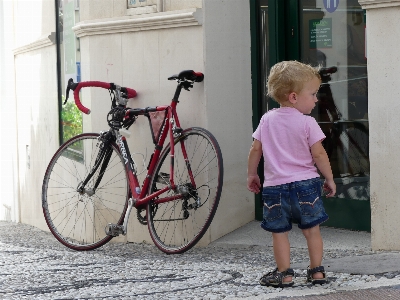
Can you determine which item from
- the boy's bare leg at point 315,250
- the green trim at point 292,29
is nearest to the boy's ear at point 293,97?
the boy's bare leg at point 315,250

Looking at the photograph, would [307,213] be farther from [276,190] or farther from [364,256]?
[364,256]

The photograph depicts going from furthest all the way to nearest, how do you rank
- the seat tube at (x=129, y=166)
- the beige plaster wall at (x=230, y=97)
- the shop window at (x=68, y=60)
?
1. the shop window at (x=68, y=60)
2. the beige plaster wall at (x=230, y=97)
3. the seat tube at (x=129, y=166)

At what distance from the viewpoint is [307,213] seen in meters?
4.60

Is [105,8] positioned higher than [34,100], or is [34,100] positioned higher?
[105,8]

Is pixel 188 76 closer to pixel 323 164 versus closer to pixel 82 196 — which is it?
pixel 82 196

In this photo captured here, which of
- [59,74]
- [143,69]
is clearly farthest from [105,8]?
[59,74]

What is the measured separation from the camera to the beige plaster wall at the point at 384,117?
218 inches

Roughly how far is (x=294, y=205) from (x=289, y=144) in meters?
0.33

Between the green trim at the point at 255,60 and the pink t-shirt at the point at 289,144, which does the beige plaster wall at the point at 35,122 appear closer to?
the green trim at the point at 255,60

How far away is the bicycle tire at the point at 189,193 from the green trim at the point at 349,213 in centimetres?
92

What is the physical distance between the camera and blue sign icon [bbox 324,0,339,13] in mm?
6512

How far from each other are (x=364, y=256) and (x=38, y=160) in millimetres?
6044

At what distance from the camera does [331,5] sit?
654 cm

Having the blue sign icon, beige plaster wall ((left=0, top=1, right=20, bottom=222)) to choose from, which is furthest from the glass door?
beige plaster wall ((left=0, top=1, right=20, bottom=222))
